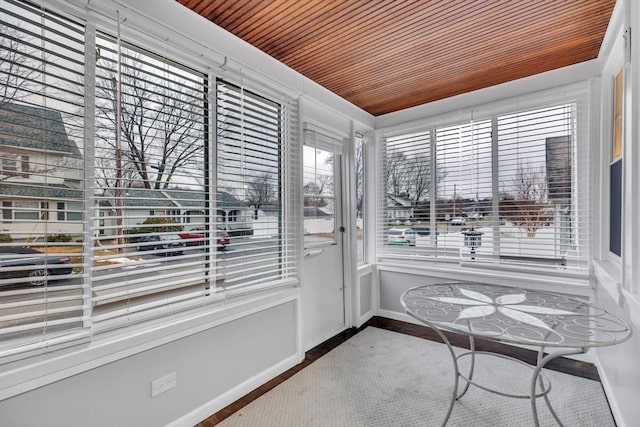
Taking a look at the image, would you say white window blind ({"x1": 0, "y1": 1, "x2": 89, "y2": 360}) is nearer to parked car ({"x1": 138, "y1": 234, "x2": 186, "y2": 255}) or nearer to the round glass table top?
parked car ({"x1": 138, "y1": 234, "x2": 186, "y2": 255})

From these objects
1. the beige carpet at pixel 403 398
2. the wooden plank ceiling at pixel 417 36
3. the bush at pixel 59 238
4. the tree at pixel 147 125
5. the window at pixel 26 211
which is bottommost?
the beige carpet at pixel 403 398

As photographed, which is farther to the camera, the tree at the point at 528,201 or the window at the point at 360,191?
the window at the point at 360,191

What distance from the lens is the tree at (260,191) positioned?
2.35 m

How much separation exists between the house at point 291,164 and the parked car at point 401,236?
0.08 m

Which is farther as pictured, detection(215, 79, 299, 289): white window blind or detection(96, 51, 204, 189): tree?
detection(215, 79, 299, 289): white window blind

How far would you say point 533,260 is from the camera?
9.53ft

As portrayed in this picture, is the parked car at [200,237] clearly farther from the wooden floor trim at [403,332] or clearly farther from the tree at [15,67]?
the wooden floor trim at [403,332]

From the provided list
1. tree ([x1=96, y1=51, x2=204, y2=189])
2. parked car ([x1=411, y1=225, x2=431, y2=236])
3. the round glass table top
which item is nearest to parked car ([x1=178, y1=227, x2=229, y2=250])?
tree ([x1=96, y1=51, x2=204, y2=189])

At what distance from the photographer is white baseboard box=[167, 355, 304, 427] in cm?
187

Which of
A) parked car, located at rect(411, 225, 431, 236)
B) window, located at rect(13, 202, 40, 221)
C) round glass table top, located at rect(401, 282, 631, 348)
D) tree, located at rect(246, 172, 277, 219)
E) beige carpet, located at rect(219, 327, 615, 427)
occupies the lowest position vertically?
beige carpet, located at rect(219, 327, 615, 427)

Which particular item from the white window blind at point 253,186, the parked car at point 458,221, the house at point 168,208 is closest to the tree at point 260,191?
the white window blind at point 253,186

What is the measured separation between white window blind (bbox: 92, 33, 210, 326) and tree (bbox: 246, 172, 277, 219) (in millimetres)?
384

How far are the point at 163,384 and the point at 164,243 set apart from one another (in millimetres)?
804

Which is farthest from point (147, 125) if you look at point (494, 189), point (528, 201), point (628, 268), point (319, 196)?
point (528, 201)
